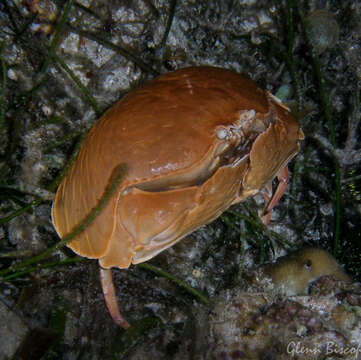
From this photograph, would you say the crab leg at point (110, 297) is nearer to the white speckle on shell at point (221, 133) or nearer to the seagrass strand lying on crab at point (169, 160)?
the seagrass strand lying on crab at point (169, 160)

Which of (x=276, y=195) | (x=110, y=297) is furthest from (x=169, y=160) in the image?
(x=276, y=195)

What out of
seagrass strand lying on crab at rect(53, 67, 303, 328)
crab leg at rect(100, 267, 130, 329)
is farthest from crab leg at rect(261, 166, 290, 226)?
crab leg at rect(100, 267, 130, 329)

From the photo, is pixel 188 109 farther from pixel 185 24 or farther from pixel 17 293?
pixel 17 293

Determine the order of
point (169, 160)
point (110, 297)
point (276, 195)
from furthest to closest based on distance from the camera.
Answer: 1. point (276, 195)
2. point (110, 297)
3. point (169, 160)

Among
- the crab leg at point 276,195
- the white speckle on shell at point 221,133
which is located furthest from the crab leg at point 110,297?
the crab leg at point 276,195

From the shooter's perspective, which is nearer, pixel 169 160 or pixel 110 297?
pixel 169 160

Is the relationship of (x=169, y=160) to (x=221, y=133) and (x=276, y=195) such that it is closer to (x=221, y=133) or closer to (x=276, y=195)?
Answer: (x=221, y=133)

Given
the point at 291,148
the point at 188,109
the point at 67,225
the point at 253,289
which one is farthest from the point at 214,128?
the point at 253,289
